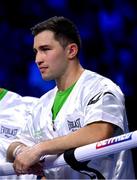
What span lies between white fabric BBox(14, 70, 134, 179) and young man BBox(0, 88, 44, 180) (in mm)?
317

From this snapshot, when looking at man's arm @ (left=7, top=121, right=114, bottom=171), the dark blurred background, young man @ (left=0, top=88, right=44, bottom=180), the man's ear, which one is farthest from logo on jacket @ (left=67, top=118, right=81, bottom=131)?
the dark blurred background

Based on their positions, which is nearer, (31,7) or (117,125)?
(117,125)

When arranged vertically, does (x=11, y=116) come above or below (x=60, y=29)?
below

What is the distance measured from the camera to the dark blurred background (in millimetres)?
3180

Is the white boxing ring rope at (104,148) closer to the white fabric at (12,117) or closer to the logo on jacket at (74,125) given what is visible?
the logo on jacket at (74,125)

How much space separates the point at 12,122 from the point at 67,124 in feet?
1.93

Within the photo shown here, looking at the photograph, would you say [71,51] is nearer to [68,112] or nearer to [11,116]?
[68,112]

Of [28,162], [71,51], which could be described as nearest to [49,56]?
[71,51]

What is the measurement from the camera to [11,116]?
6.85 feet

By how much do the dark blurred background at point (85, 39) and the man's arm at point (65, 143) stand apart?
5.45ft

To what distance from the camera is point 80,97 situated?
1.53 m

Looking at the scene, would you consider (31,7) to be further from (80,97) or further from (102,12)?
(80,97)

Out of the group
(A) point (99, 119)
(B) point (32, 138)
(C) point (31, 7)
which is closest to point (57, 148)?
(A) point (99, 119)

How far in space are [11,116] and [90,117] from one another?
0.79 m
